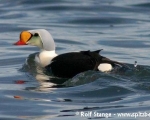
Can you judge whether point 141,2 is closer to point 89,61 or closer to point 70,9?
point 70,9

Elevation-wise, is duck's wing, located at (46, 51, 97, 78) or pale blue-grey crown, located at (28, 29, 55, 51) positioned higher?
pale blue-grey crown, located at (28, 29, 55, 51)

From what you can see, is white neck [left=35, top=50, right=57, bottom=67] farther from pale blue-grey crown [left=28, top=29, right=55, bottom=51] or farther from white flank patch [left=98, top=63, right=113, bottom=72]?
white flank patch [left=98, top=63, right=113, bottom=72]

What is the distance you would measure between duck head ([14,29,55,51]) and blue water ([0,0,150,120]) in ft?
1.51

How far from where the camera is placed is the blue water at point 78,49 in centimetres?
979

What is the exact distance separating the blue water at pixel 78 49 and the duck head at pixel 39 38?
18.2 inches

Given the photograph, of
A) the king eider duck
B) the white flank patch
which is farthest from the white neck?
the white flank patch

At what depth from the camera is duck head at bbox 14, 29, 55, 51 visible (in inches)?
498

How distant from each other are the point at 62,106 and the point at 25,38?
3.20 m

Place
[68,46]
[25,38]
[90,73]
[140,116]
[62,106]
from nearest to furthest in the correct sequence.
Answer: [140,116]
[62,106]
[90,73]
[25,38]
[68,46]

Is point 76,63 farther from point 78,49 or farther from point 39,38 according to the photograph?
point 78,49

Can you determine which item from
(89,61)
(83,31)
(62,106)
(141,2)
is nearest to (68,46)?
(83,31)

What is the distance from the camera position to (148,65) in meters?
13.0

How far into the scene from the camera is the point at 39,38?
41.7 ft

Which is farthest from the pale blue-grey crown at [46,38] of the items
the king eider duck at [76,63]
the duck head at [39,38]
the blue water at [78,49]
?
the blue water at [78,49]
